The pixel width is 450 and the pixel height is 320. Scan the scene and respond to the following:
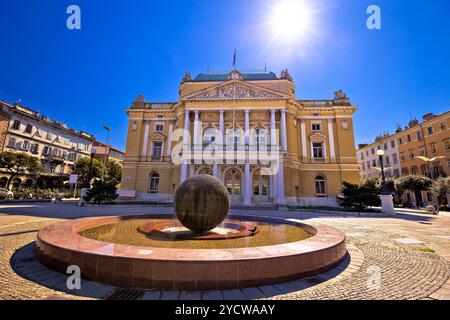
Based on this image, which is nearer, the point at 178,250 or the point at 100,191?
the point at 178,250

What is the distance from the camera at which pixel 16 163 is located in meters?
31.5

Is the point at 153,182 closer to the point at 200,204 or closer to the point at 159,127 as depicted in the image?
the point at 159,127

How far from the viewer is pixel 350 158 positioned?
92.4 feet

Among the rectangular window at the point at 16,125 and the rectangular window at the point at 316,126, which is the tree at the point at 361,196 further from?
the rectangular window at the point at 16,125

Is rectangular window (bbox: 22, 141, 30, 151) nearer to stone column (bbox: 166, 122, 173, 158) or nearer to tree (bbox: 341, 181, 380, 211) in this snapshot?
stone column (bbox: 166, 122, 173, 158)

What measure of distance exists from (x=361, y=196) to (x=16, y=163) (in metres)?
45.9

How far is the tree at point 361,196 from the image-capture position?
19.0 meters

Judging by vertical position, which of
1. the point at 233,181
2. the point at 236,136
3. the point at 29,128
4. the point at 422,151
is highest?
the point at 29,128

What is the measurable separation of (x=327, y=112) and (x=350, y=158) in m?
7.25

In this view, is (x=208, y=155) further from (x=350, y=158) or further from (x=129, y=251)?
(x=129, y=251)

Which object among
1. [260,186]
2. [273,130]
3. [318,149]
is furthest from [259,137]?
[318,149]
